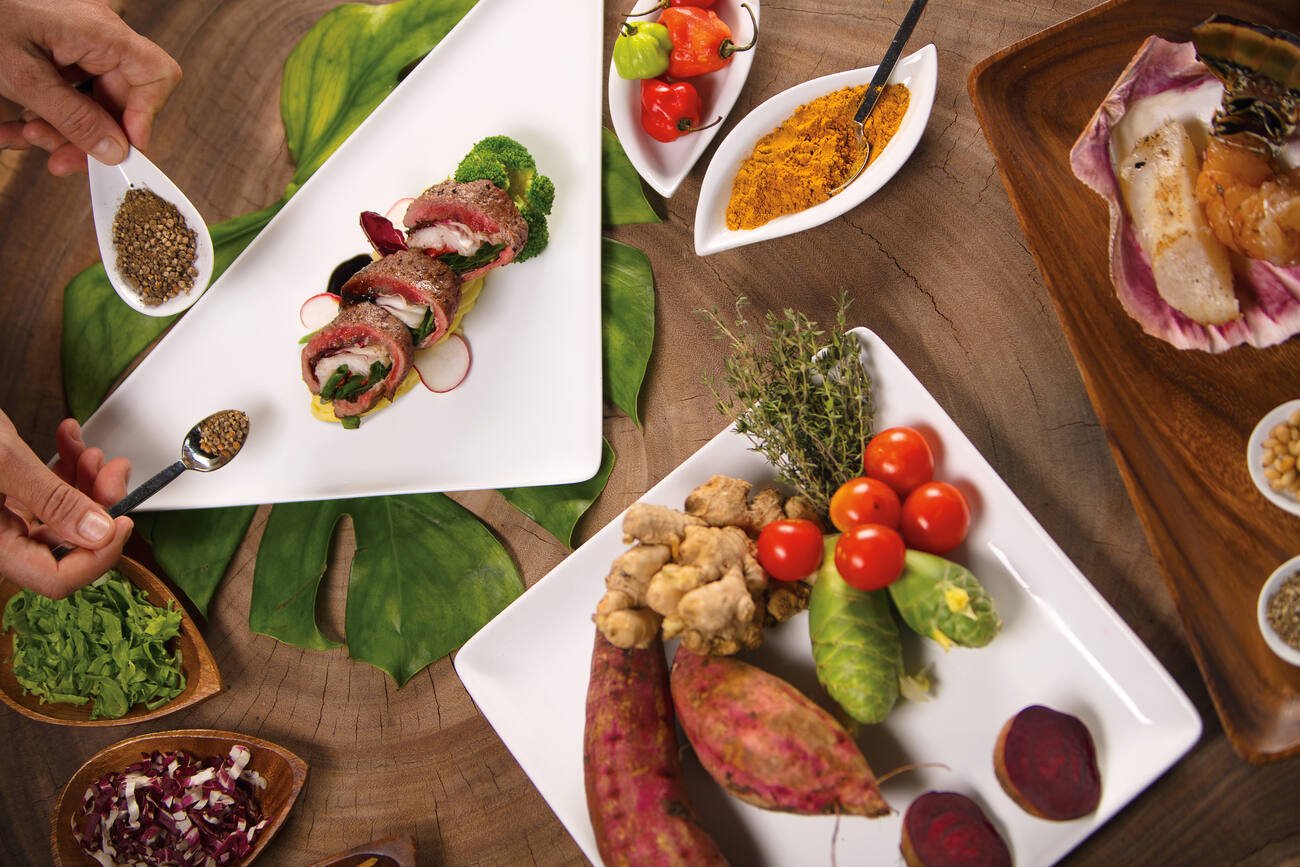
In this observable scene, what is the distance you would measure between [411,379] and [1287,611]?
86.9 inches

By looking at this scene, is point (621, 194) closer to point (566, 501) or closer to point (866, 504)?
point (566, 501)

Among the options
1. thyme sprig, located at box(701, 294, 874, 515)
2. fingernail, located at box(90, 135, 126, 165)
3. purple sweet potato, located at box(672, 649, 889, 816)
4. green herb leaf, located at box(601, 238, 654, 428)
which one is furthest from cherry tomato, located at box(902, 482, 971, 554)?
fingernail, located at box(90, 135, 126, 165)

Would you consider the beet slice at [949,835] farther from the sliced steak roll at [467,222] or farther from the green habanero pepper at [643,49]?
the green habanero pepper at [643,49]

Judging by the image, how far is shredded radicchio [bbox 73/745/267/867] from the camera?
2332 mm

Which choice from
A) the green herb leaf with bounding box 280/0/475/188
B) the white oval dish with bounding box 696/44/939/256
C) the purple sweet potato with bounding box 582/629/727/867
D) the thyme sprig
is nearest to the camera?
the purple sweet potato with bounding box 582/629/727/867

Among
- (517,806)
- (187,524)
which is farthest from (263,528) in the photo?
(517,806)

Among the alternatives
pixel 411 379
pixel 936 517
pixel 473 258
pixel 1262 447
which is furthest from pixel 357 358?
pixel 1262 447

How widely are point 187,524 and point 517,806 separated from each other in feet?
4.27

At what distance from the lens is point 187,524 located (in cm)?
259

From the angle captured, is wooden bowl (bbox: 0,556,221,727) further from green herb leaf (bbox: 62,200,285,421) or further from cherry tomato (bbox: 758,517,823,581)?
cherry tomato (bbox: 758,517,823,581)

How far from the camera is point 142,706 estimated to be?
247 cm

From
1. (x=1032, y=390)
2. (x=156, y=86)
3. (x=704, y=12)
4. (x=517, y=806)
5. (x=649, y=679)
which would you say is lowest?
(x=517, y=806)

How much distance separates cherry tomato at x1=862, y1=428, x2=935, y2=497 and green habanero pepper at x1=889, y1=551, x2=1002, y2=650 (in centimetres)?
Result: 17

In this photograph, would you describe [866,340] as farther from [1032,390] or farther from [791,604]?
[791,604]
